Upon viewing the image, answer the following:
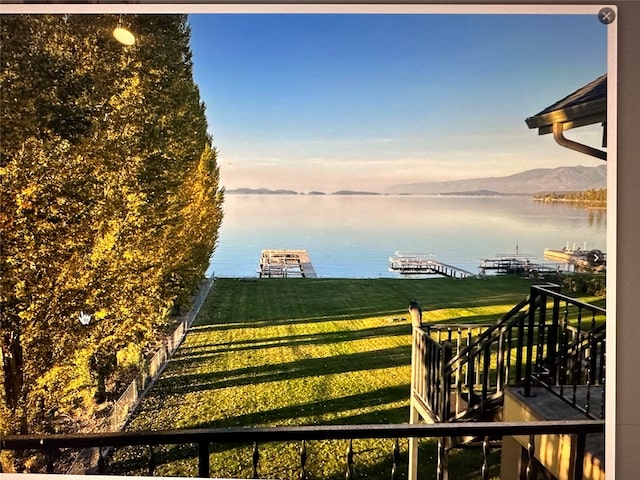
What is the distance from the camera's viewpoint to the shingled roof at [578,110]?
1973mm

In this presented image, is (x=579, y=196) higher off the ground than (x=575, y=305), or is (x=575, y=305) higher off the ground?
(x=579, y=196)

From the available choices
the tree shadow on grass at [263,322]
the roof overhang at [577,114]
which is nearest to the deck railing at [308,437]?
the tree shadow on grass at [263,322]

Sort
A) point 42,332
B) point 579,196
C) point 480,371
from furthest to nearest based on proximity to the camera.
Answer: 1. point 480,371
2. point 42,332
3. point 579,196

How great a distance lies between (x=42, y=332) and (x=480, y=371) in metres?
2.08

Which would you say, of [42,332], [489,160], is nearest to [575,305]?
[489,160]

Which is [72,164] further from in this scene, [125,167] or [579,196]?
[579,196]

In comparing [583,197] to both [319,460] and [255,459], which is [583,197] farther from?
[255,459]

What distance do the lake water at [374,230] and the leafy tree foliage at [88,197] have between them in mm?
147

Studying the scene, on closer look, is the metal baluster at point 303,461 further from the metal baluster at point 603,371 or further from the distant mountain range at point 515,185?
the metal baluster at point 603,371

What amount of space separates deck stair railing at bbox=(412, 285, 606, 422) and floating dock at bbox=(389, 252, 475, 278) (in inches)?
A: 10.3

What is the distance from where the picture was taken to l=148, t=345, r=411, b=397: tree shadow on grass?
214cm

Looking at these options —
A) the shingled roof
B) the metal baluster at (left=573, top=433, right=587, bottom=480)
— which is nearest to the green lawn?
the metal baluster at (left=573, top=433, right=587, bottom=480)

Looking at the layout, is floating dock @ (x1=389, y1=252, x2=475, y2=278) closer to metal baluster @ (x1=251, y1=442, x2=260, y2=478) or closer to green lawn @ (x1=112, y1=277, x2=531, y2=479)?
green lawn @ (x1=112, y1=277, x2=531, y2=479)

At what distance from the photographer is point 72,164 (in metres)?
2.05
